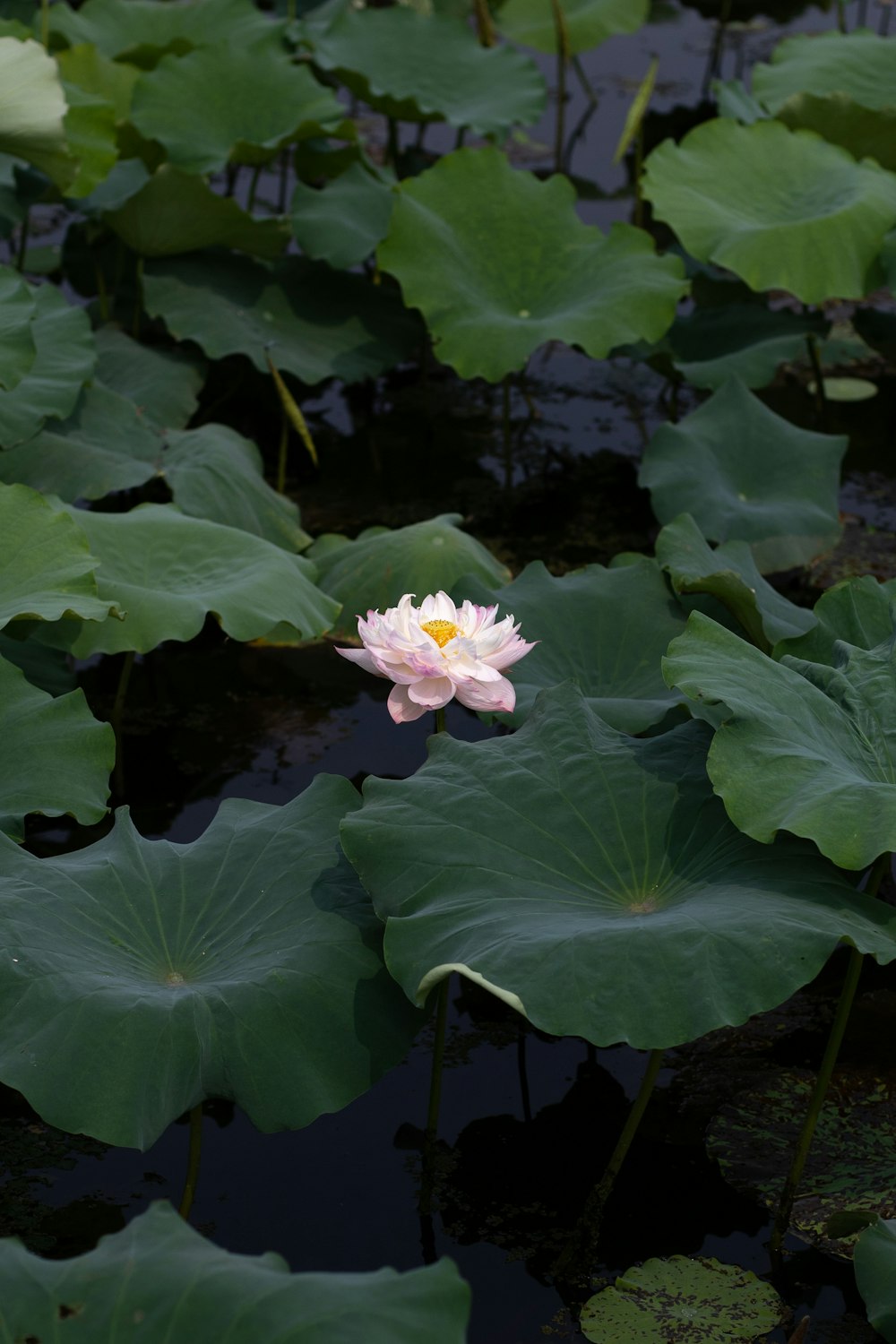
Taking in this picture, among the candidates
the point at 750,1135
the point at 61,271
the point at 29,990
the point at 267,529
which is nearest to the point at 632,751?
the point at 750,1135

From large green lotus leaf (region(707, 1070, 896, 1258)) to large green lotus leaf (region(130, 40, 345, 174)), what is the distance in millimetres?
2793

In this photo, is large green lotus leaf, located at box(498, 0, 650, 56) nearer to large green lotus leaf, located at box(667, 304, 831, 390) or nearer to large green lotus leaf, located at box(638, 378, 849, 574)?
large green lotus leaf, located at box(667, 304, 831, 390)

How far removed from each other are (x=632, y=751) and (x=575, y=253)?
2025 mm

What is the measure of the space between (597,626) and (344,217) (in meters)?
1.84

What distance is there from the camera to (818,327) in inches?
149

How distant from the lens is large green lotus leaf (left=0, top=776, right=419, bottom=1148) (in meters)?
1.57

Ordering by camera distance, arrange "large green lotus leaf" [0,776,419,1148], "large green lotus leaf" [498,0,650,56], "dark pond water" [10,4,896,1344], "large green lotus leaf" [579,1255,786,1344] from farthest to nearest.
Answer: "large green lotus leaf" [498,0,650,56] → "dark pond water" [10,4,896,1344] → "large green lotus leaf" [579,1255,786,1344] → "large green lotus leaf" [0,776,419,1148]

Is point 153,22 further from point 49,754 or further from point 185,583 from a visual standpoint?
point 49,754

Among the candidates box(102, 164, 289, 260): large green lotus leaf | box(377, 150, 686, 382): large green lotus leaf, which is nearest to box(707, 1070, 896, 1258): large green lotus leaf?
box(377, 150, 686, 382): large green lotus leaf

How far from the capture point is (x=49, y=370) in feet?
9.96

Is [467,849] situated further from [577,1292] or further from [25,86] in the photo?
[25,86]

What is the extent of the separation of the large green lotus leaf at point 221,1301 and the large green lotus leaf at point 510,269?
2.33m

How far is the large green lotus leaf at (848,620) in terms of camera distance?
2.18m

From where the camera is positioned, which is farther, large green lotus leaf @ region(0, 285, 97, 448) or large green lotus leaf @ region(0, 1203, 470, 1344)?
large green lotus leaf @ region(0, 285, 97, 448)
